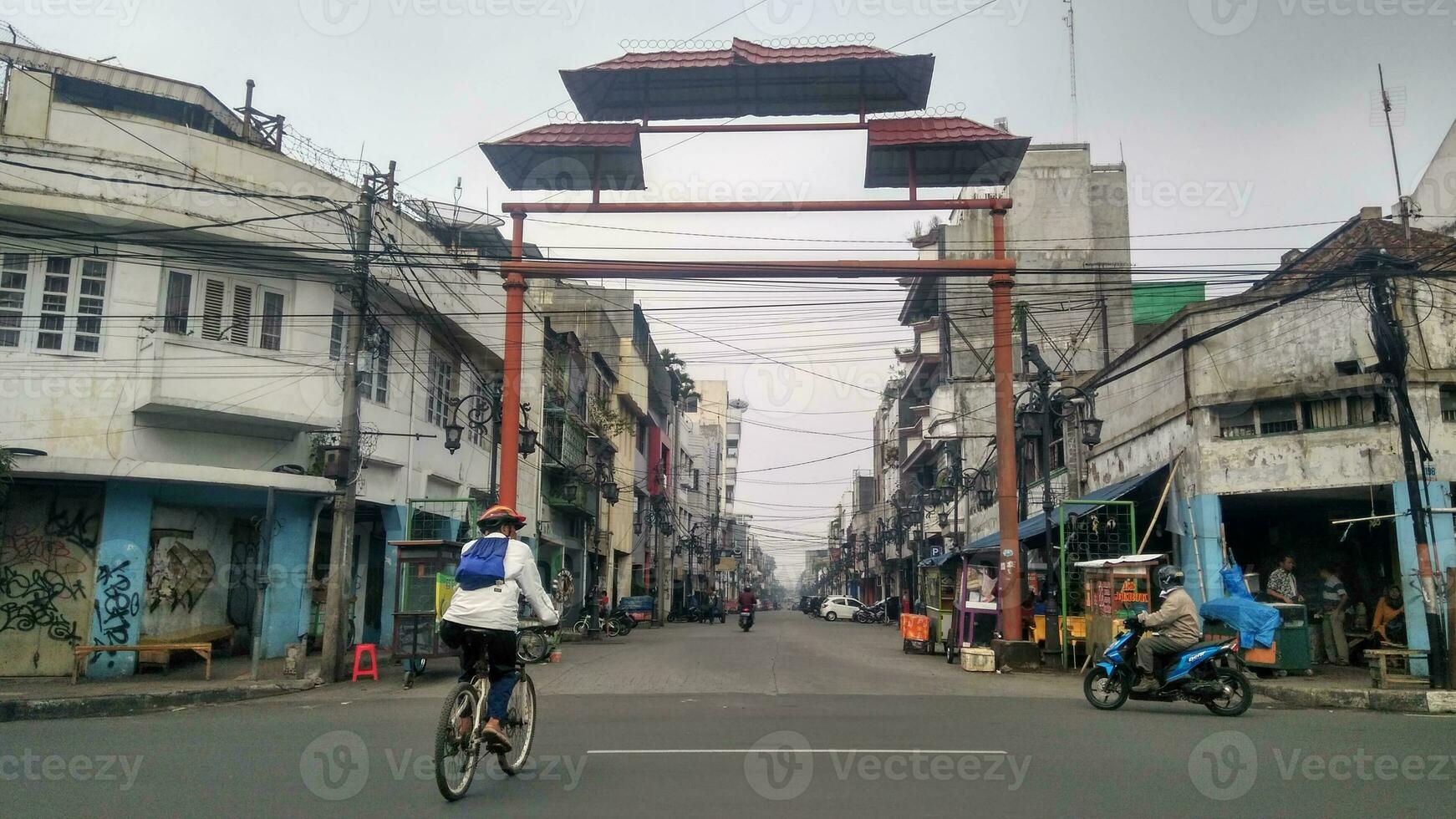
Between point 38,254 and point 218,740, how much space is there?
1217 centimetres

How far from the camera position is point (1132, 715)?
11570 millimetres

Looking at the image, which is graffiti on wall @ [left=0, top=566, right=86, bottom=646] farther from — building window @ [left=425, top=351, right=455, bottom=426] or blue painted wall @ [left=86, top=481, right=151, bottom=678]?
building window @ [left=425, top=351, right=455, bottom=426]

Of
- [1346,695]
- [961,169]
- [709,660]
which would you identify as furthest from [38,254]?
[1346,695]

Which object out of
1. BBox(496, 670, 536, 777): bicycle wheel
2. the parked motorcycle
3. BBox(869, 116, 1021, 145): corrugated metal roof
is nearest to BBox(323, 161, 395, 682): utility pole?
BBox(869, 116, 1021, 145): corrugated metal roof

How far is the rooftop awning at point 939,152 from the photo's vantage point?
731 inches

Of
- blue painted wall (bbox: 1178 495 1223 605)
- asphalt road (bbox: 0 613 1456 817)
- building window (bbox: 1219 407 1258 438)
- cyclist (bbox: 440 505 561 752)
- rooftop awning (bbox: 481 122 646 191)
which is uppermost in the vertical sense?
rooftop awning (bbox: 481 122 646 191)

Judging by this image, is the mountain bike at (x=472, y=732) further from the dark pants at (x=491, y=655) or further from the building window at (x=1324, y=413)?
the building window at (x=1324, y=413)

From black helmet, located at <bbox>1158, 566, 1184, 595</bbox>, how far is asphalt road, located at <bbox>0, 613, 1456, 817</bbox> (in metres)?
1.40

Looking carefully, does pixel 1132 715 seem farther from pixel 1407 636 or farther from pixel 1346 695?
pixel 1407 636

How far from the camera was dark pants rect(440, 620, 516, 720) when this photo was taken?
710cm

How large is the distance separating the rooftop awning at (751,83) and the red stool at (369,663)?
983cm

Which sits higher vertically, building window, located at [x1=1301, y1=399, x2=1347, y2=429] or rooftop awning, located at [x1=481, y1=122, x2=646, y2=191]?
rooftop awning, located at [x1=481, y1=122, x2=646, y2=191]

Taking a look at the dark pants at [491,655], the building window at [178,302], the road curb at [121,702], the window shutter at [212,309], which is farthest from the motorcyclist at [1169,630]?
the building window at [178,302]

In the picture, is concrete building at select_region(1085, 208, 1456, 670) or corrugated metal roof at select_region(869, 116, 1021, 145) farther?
corrugated metal roof at select_region(869, 116, 1021, 145)
